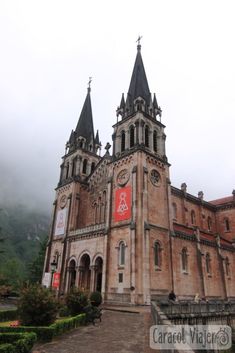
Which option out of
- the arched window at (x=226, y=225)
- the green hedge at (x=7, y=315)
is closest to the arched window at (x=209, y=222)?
the arched window at (x=226, y=225)

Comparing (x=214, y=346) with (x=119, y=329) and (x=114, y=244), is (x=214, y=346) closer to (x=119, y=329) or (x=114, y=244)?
(x=119, y=329)

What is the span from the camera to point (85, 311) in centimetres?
1633

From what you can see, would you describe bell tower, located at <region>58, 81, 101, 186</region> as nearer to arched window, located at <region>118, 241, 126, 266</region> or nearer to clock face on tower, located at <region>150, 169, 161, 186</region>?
clock face on tower, located at <region>150, 169, 161, 186</region>

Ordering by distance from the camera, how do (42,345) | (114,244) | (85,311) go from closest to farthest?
1. (42,345)
2. (85,311)
3. (114,244)

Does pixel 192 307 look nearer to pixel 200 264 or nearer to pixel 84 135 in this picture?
pixel 200 264

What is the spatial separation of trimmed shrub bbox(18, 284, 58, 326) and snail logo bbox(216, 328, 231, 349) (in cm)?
1178

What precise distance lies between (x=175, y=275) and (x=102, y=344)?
20.0 metres

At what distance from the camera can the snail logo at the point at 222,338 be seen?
60.4 feet

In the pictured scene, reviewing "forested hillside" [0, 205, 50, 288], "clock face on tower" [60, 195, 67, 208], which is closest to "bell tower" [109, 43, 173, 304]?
"clock face on tower" [60, 195, 67, 208]

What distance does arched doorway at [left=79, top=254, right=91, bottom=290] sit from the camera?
113 feet

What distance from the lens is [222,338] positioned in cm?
1981

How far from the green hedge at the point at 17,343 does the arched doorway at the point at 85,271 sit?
25.1 meters

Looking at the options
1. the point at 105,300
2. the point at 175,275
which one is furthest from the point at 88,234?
the point at 175,275

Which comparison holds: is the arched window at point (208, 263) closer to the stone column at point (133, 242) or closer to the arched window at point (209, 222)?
the arched window at point (209, 222)
